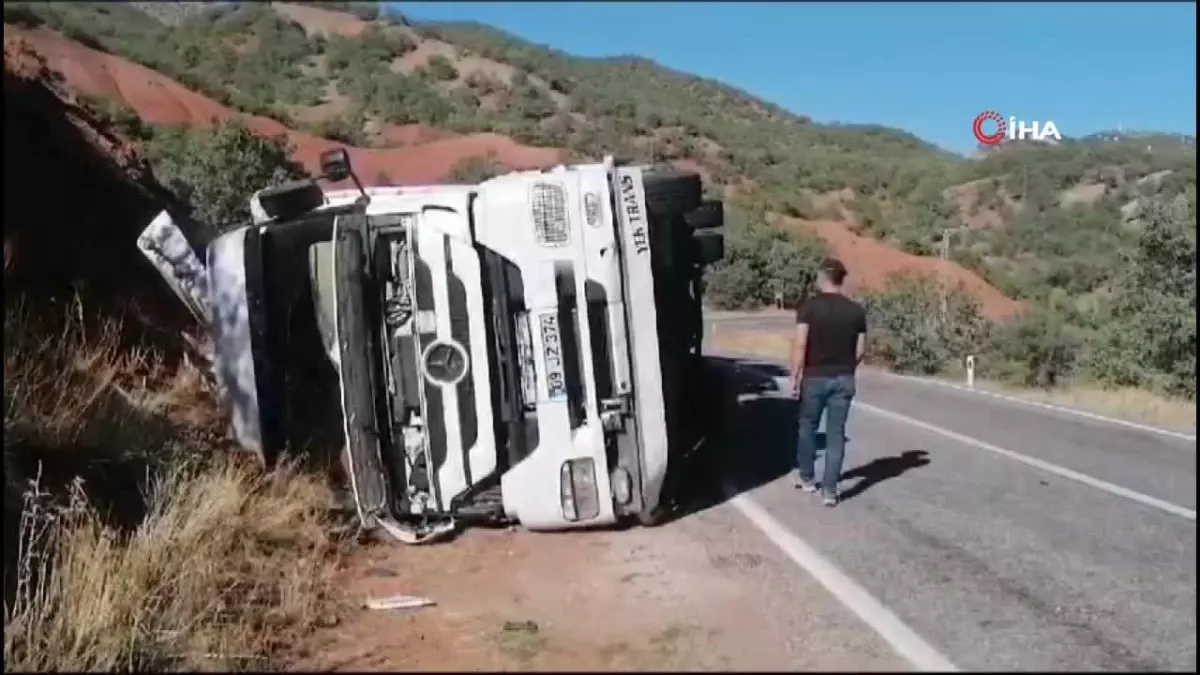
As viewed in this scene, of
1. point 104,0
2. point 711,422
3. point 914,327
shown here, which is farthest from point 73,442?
point 104,0

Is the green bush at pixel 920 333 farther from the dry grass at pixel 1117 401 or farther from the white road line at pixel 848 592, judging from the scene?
the white road line at pixel 848 592

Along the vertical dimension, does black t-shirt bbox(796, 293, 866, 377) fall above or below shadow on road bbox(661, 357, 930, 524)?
above

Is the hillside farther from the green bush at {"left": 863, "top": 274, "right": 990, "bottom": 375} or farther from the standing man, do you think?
the standing man

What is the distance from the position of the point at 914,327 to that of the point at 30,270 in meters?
18.5

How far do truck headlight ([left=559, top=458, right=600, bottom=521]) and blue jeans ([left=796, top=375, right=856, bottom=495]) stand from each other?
1969 millimetres

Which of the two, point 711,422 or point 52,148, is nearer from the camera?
point 711,422

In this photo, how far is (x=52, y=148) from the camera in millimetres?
11008

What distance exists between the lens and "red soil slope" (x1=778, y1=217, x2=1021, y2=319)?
34.7 m

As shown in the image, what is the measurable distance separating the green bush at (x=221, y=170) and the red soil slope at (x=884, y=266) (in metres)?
13.9

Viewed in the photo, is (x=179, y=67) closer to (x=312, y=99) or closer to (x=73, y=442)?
(x=312, y=99)

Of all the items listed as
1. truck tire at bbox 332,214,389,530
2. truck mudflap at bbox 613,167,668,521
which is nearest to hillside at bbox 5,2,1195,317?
truck mudflap at bbox 613,167,668,521

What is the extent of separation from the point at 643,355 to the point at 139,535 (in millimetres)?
2753

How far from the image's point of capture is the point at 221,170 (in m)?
24.0

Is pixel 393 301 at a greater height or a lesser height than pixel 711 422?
greater
